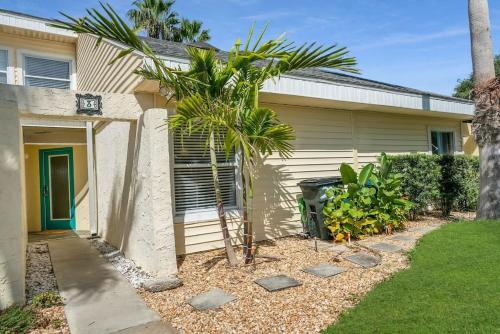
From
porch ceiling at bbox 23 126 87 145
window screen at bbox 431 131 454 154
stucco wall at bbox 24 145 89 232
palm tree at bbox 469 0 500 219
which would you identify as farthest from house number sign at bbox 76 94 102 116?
window screen at bbox 431 131 454 154

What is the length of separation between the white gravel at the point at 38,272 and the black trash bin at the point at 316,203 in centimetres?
431

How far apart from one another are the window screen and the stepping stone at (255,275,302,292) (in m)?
8.54

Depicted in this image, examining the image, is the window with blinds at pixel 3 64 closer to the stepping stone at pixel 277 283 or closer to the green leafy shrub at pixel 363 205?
the green leafy shrub at pixel 363 205

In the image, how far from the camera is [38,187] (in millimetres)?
9453

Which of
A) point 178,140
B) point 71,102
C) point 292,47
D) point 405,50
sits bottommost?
point 178,140

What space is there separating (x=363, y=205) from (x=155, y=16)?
65.9 ft

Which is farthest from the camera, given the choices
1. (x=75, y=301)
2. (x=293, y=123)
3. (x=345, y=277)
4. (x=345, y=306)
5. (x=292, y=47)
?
(x=293, y=123)

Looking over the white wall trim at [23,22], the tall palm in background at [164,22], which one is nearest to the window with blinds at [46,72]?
the white wall trim at [23,22]

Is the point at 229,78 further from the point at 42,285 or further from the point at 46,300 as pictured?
the point at 42,285

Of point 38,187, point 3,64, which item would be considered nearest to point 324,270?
point 38,187

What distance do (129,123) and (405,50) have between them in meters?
12.1

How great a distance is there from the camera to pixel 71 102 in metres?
4.51

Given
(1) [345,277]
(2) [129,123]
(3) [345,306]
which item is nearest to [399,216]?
(1) [345,277]

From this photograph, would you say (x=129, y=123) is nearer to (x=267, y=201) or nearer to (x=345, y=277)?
(x=267, y=201)
